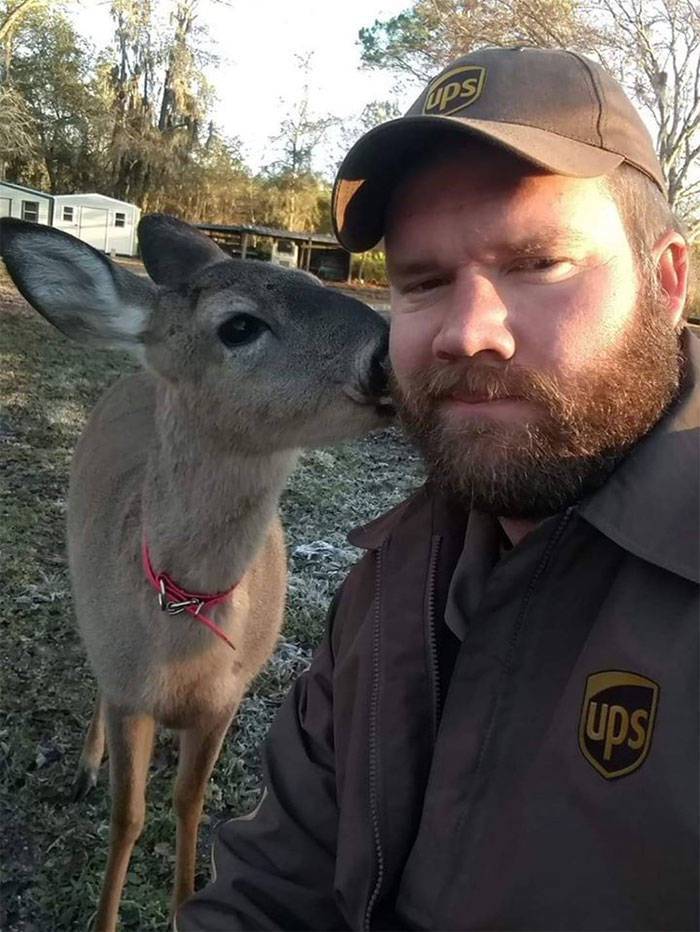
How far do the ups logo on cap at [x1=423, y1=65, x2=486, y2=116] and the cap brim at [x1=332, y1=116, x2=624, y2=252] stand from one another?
77 mm

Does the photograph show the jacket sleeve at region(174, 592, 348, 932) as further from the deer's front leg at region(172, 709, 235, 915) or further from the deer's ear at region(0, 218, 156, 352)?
the deer's ear at region(0, 218, 156, 352)

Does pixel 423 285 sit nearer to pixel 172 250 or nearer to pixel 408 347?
pixel 408 347

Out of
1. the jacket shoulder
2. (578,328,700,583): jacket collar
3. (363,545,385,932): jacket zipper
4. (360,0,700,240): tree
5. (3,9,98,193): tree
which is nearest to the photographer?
(578,328,700,583): jacket collar

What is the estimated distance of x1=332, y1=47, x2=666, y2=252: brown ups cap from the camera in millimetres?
1785

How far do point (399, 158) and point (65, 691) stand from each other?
120 inches

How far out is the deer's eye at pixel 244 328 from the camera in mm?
2865

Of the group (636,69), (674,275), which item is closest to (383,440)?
(674,275)

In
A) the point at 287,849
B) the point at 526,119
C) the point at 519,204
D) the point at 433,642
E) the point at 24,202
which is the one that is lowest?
the point at 287,849

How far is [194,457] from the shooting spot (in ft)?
9.42

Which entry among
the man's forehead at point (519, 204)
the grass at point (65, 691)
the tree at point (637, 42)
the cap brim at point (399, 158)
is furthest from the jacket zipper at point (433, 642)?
the tree at point (637, 42)

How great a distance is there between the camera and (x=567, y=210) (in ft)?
5.97

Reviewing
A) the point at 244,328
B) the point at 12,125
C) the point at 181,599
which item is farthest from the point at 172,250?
the point at 12,125

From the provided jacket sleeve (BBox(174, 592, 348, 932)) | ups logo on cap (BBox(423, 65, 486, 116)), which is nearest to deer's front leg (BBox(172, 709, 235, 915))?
jacket sleeve (BBox(174, 592, 348, 932))

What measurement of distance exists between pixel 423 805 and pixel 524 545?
1.80 feet
